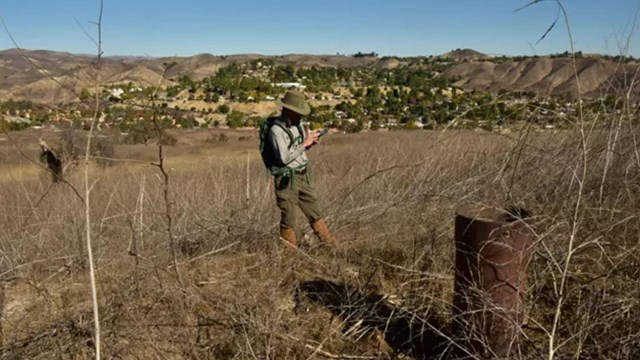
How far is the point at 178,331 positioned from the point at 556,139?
187 inches

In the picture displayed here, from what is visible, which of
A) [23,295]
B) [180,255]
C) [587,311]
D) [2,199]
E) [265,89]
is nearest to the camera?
[587,311]

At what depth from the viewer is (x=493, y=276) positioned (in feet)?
8.94

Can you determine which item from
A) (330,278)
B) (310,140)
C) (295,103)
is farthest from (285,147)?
(330,278)

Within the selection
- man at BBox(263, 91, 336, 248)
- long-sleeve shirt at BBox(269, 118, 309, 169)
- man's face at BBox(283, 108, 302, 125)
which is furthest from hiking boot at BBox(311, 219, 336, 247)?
man's face at BBox(283, 108, 302, 125)

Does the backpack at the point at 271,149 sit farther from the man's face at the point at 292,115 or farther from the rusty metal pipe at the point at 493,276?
the rusty metal pipe at the point at 493,276

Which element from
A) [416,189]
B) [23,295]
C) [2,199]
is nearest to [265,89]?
[2,199]

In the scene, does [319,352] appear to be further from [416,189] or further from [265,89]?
[265,89]

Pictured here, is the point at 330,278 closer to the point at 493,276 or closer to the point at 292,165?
the point at 292,165

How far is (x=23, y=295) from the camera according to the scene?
13.1ft

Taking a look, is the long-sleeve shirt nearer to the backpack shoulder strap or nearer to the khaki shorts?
the backpack shoulder strap

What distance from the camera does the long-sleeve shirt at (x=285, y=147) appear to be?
485 centimetres

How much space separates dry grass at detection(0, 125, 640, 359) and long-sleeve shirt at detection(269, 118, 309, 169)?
0.70m

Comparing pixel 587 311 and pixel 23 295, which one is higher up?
pixel 587 311

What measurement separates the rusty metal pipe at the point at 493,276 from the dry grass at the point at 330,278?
0.10 meters
